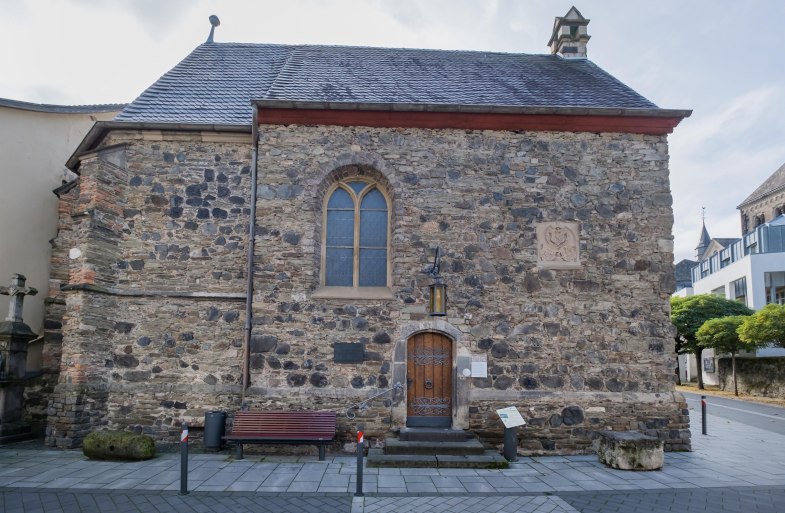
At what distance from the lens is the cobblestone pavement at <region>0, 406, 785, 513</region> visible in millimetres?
5805

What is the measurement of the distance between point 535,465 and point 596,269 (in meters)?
3.75

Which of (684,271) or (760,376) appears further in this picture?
(684,271)

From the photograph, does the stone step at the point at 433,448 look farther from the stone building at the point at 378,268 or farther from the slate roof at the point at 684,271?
the slate roof at the point at 684,271

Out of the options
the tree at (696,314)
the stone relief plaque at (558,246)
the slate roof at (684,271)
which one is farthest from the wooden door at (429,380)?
the slate roof at (684,271)

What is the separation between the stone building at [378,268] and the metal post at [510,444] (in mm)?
444

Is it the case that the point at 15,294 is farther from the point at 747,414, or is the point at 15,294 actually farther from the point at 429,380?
the point at 747,414

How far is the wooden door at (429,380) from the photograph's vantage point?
853 centimetres

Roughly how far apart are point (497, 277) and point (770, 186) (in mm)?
42471

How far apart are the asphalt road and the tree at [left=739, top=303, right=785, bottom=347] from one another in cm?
251

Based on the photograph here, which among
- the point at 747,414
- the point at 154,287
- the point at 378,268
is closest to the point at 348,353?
the point at 378,268

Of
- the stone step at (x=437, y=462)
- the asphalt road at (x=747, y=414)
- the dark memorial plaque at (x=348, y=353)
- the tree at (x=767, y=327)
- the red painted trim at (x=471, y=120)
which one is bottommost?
the asphalt road at (x=747, y=414)

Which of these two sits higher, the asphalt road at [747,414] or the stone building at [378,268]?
the stone building at [378,268]

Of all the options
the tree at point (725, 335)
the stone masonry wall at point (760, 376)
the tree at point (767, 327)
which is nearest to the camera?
the tree at point (767, 327)

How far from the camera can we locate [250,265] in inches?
347
